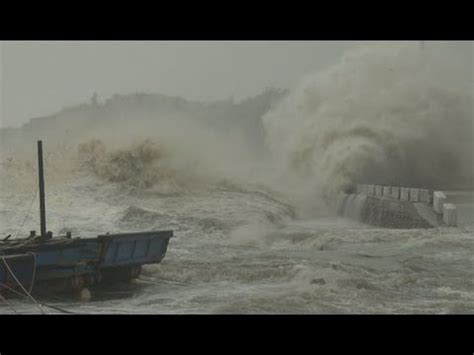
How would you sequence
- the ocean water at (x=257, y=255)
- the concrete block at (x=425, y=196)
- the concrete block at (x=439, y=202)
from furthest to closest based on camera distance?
the concrete block at (x=425, y=196), the concrete block at (x=439, y=202), the ocean water at (x=257, y=255)

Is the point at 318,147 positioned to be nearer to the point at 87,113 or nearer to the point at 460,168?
the point at 460,168

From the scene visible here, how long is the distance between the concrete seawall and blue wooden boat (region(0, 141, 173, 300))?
8.52ft

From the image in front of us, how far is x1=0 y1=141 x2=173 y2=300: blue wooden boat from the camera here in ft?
20.5

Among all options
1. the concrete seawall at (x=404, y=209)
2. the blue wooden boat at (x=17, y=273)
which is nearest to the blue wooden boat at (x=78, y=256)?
the blue wooden boat at (x=17, y=273)

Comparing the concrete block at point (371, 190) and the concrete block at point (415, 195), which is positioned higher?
the concrete block at point (371, 190)

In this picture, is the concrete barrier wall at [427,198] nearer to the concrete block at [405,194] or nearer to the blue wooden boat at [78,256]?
the concrete block at [405,194]

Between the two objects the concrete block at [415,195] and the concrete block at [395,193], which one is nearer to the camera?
the concrete block at [415,195]

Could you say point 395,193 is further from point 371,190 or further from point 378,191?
point 371,190

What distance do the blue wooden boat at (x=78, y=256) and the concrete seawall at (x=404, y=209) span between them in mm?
2596

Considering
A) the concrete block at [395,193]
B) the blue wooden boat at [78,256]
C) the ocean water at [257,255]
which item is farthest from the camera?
the concrete block at [395,193]

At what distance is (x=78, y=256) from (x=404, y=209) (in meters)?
3.76

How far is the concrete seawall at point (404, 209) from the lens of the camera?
317 inches

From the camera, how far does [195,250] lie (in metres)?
7.48
